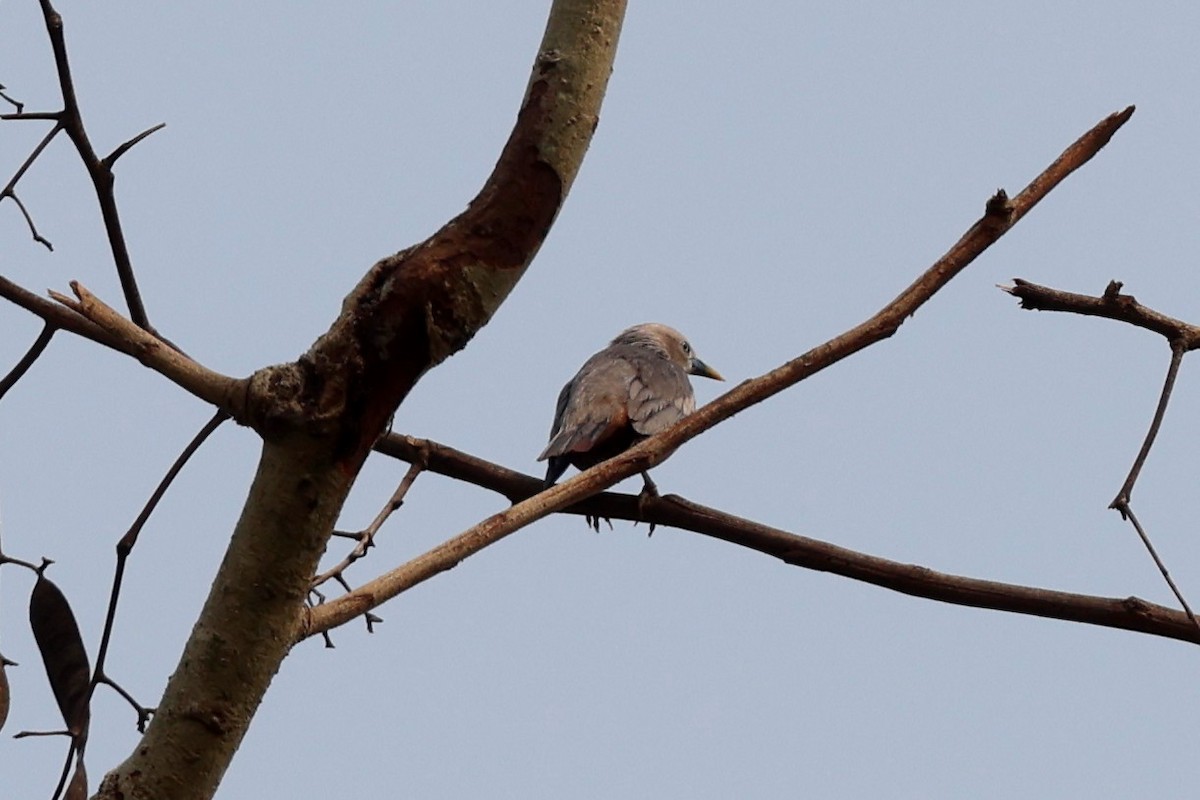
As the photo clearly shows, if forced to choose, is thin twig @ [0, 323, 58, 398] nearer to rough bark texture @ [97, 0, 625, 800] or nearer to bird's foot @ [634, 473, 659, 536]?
rough bark texture @ [97, 0, 625, 800]

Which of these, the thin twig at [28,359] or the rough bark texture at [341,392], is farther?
the thin twig at [28,359]

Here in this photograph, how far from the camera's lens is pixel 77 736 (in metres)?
2.33

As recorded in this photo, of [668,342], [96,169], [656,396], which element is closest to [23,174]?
[96,169]

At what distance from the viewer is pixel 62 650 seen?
8.13ft

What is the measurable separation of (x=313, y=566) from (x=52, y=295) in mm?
551

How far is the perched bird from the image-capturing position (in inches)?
214

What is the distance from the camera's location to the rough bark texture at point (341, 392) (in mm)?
1914

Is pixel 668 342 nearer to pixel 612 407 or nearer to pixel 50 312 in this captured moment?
pixel 612 407

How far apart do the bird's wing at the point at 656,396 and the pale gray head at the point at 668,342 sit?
136 centimetres

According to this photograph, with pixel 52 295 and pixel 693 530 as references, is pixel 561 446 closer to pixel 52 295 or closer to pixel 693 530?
pixel 693 530

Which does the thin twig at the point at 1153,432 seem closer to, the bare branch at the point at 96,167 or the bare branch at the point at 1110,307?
the bare branch at the point at 1110,307

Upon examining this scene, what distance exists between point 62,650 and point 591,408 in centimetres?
338

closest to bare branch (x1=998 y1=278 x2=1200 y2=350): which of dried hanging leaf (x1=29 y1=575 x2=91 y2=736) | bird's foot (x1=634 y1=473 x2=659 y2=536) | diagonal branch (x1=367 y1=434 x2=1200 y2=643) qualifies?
diagonal branch (x1=367 y1=434 x2=1200 y2=643)

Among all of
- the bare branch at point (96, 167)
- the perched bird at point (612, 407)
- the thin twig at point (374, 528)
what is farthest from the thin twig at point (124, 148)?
the perched bird at point (612, 407)
